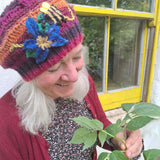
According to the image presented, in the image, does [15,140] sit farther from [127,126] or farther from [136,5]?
[136,5]

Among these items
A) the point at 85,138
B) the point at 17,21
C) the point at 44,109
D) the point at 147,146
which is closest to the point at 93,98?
the point at 44,109

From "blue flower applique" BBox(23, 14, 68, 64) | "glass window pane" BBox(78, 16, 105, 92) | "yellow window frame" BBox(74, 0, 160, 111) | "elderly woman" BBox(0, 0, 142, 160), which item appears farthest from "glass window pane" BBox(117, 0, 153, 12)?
"blue flower applique" BBox(23, 14, 68, 64)

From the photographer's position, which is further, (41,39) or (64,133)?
(64,133)

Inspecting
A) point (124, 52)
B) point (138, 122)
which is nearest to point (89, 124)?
point (138, 122)

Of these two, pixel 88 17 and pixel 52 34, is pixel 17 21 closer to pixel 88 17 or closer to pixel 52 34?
pixel 52 34

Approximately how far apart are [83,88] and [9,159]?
0.47 metres

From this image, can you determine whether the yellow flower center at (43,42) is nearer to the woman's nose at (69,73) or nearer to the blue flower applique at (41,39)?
the blue flower applique at (41,39)

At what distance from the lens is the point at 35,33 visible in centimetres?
50

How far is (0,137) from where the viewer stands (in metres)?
0.59

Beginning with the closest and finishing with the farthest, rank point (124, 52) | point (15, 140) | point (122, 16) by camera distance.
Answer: point (15, 140) → point (122, 16) → point (124, 52)

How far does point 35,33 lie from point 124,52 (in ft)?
5.24

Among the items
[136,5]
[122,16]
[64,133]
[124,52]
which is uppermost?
[136,5]

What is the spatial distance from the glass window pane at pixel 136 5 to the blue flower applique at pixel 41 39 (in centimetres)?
128

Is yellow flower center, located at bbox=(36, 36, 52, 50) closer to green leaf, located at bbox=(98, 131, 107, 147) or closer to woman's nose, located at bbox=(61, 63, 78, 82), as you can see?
woman's nose, located at bbox=(61, 63, 78, 82)
